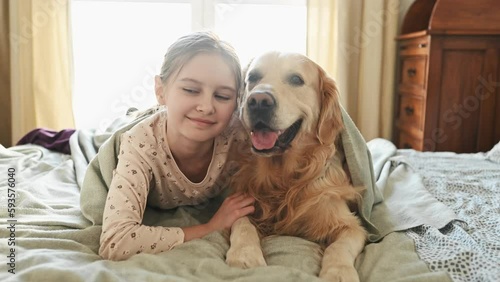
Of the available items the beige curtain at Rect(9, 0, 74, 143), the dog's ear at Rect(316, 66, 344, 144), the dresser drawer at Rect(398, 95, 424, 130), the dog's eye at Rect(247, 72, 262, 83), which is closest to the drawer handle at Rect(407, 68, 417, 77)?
the dresser drawer at Rect(398, 95, 424, 130)

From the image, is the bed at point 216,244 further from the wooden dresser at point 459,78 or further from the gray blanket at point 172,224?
the wooden dresser at point 459,78

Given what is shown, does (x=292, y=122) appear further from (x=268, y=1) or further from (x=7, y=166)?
(x=268, y=1)

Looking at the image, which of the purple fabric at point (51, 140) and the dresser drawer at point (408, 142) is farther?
the dresser drawer at point (408, 142)

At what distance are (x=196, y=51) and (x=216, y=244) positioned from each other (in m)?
0.54

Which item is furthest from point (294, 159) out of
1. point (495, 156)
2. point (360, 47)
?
point (360, 47)

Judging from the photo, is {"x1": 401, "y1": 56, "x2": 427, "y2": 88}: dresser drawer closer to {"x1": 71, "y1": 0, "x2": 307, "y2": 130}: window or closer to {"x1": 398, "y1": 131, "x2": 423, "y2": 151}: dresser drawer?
{"x1": 398, "y1": 131, "x2": 423, "y2": 151}: dresser drawer

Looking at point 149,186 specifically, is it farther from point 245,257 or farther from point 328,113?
point 328,113

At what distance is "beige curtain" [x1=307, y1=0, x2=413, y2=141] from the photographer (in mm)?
2955

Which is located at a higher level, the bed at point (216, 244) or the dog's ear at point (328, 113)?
the dog's ear at point (328, 113)

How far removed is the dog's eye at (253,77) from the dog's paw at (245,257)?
0.51 meters

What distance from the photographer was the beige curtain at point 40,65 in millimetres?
2789

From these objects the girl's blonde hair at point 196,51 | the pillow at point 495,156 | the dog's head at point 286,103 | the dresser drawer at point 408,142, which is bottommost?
the dresser drawer at point 408,142

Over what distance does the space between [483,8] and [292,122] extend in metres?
1.87

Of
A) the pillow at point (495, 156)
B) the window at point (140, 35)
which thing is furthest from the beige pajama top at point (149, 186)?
the window at point (140, 35)
